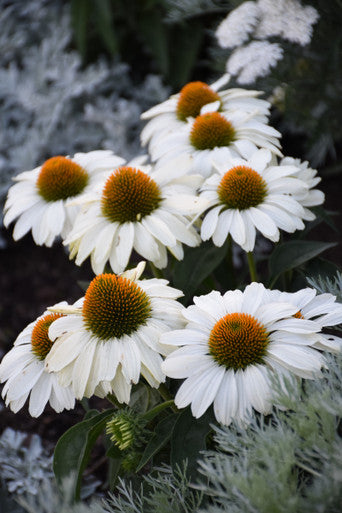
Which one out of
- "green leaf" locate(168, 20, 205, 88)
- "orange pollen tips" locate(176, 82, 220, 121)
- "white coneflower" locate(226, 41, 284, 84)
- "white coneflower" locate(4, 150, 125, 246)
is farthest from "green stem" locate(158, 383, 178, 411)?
"green leaf" locate(168, 20, 205, 88)

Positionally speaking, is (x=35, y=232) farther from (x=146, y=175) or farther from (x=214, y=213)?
(x=214, y=213)

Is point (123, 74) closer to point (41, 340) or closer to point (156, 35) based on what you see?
point (156, 35)

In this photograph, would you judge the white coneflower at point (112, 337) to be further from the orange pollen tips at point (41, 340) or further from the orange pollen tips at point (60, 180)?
the orange pollen tips at point (60, 180)

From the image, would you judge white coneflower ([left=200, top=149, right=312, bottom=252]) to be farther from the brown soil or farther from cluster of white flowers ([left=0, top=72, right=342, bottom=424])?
the brown soil

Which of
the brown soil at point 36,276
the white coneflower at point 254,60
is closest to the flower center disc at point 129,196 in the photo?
the white coneflower at point 254,60

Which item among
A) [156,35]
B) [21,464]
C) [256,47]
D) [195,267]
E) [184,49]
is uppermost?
[256,47]

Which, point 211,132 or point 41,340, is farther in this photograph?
point 211,132

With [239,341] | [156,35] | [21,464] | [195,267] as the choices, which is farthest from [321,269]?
[156,35]
